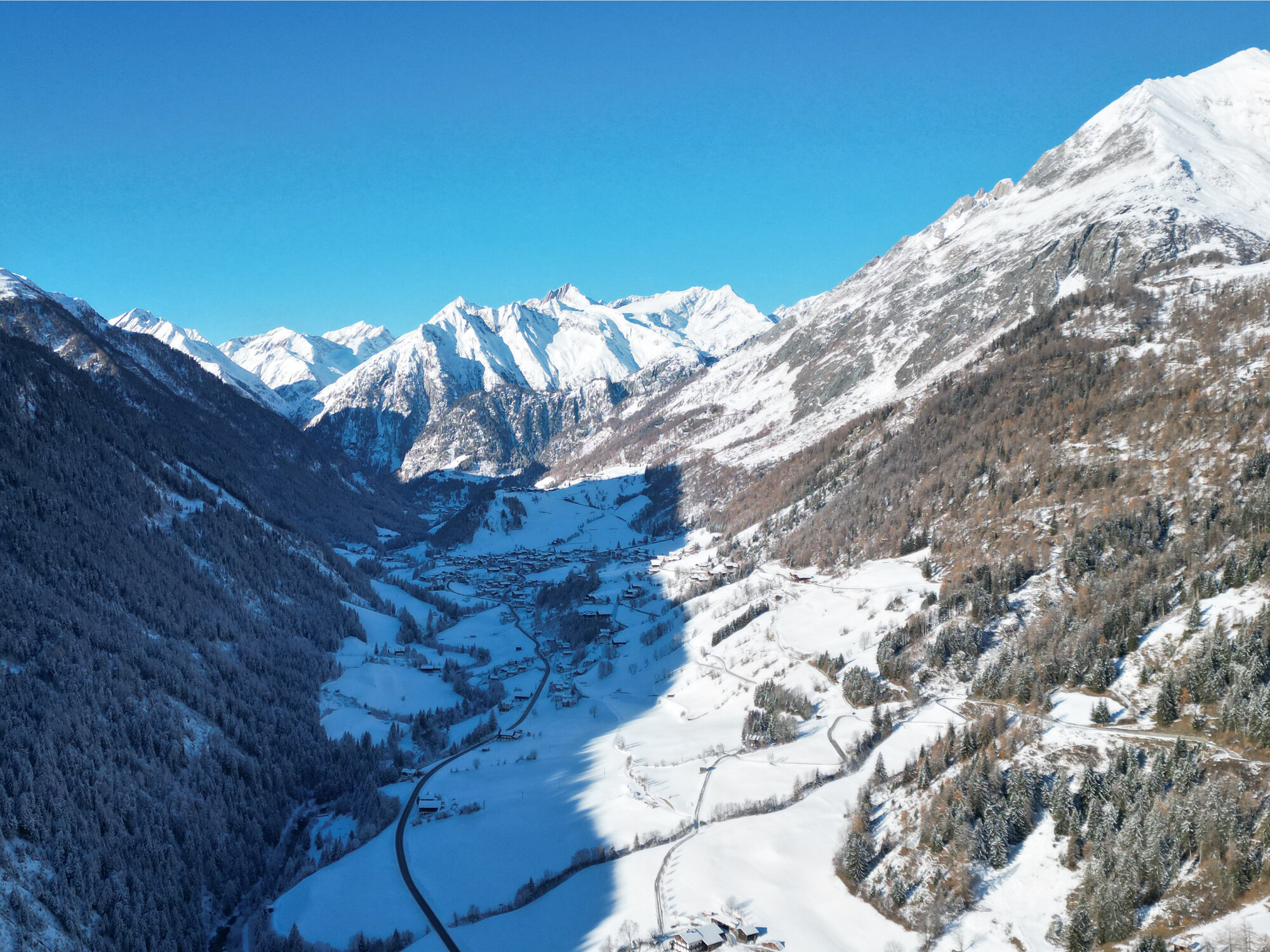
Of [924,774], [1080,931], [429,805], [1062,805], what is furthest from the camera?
[429,805]

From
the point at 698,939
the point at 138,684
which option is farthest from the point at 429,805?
the point at 698,939

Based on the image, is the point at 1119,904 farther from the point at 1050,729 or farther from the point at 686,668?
the point at 686,668

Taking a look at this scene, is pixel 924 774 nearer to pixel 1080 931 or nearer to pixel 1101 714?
pixel 1101 714

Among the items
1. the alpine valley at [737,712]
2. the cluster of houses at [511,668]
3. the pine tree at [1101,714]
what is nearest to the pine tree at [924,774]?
the alpine valley at [737,712]

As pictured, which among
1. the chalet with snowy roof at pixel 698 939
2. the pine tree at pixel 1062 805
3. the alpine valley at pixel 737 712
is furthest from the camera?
the alpine valley at pixel 737 712

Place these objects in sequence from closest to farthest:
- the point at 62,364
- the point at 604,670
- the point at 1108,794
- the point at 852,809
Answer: the point at 1108,794 < the point at 852,809 < the point at 604,670 < the point at 62,364

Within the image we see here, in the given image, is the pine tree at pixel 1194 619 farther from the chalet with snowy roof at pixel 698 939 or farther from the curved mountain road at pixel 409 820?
the curved mountain road at pixel 409 820

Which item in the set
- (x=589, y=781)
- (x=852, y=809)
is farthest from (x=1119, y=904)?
(x=589, y=781)

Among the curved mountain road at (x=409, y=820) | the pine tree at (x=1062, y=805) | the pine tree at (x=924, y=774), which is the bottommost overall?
the curved mountain road at (x=409, y=820)
